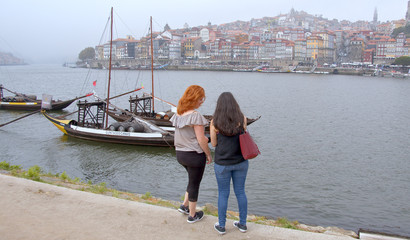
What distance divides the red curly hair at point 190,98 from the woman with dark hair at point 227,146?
26cm

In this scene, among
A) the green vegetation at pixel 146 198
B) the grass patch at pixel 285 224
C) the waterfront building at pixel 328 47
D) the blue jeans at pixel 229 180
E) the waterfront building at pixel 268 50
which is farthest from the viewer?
the waterfront building at pixel 268 50

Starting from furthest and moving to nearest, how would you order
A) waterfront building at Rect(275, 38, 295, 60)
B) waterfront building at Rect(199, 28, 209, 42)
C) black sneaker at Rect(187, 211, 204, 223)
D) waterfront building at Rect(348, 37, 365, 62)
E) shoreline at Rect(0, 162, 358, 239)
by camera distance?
waterfront building at Rect(199, 28, 209, 42), waterfront building at Rect(348, 37, 365, 62), waterfront building at Rect(275, 38, 295, 60), shoreline at Rect(0, 162, 358, 239), black sneaker at Rect(187, 211, 204, 223)

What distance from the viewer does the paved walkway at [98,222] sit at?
3896 millimetres

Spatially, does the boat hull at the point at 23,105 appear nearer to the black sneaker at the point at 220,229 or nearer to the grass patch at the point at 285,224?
the grass patch at the point at 285,224

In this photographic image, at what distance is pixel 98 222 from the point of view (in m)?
4.18

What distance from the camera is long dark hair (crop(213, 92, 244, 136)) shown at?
3.83 metres

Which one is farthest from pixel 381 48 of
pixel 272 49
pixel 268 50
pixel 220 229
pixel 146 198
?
pixel 220 229

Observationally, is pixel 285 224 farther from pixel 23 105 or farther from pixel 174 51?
pixel 174 51

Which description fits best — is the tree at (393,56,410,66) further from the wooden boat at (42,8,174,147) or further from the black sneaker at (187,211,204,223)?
the black sneaker at (187,211,204,223)

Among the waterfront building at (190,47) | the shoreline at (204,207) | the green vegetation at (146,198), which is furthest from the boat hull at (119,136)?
the waterfront building at (190,47)

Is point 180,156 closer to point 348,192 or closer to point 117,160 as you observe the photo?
point 348,192

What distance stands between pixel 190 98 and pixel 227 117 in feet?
1.56

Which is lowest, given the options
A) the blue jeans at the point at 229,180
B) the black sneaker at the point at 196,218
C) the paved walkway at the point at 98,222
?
the paved walkway at the point at 98,222

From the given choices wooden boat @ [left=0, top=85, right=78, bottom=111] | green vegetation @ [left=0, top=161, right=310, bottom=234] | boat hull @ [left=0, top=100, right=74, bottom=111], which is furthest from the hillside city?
green vegetation @ [left=0, top=161, right=310, bottom=234]
